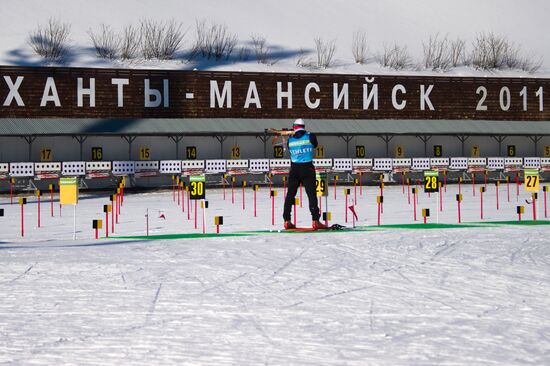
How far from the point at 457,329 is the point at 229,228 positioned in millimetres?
13371

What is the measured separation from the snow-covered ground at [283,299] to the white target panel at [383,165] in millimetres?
32454

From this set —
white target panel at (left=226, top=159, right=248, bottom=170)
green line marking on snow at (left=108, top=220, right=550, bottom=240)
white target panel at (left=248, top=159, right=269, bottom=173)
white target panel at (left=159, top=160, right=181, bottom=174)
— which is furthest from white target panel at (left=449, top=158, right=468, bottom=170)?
green line marking on snow at (left=108, top=220, right=550, bottom=240)

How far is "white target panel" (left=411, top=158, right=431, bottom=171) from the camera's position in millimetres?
52656

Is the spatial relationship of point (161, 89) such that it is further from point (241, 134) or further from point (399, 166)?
point (399, 166)

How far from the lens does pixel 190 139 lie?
5066 cm

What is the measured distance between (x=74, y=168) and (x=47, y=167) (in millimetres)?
1311

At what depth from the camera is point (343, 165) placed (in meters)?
51.2

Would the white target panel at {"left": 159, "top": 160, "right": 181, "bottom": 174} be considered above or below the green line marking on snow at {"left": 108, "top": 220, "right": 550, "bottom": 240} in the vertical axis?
above

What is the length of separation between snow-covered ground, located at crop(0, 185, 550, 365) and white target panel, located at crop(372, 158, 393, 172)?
32.5 m

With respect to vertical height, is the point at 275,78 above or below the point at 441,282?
above

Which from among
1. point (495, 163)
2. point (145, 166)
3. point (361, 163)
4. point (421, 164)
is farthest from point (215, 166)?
point (495, 163)

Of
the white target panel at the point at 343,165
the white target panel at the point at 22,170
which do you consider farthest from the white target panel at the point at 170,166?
the white target panel at the point at 343,165

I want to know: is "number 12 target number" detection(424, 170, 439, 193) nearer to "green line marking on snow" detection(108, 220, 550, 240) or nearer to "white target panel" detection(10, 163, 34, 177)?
"green line marking on snow" detection(108, 220, 550, 240)

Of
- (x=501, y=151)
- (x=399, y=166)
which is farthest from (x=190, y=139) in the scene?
(x=501, y=151)
